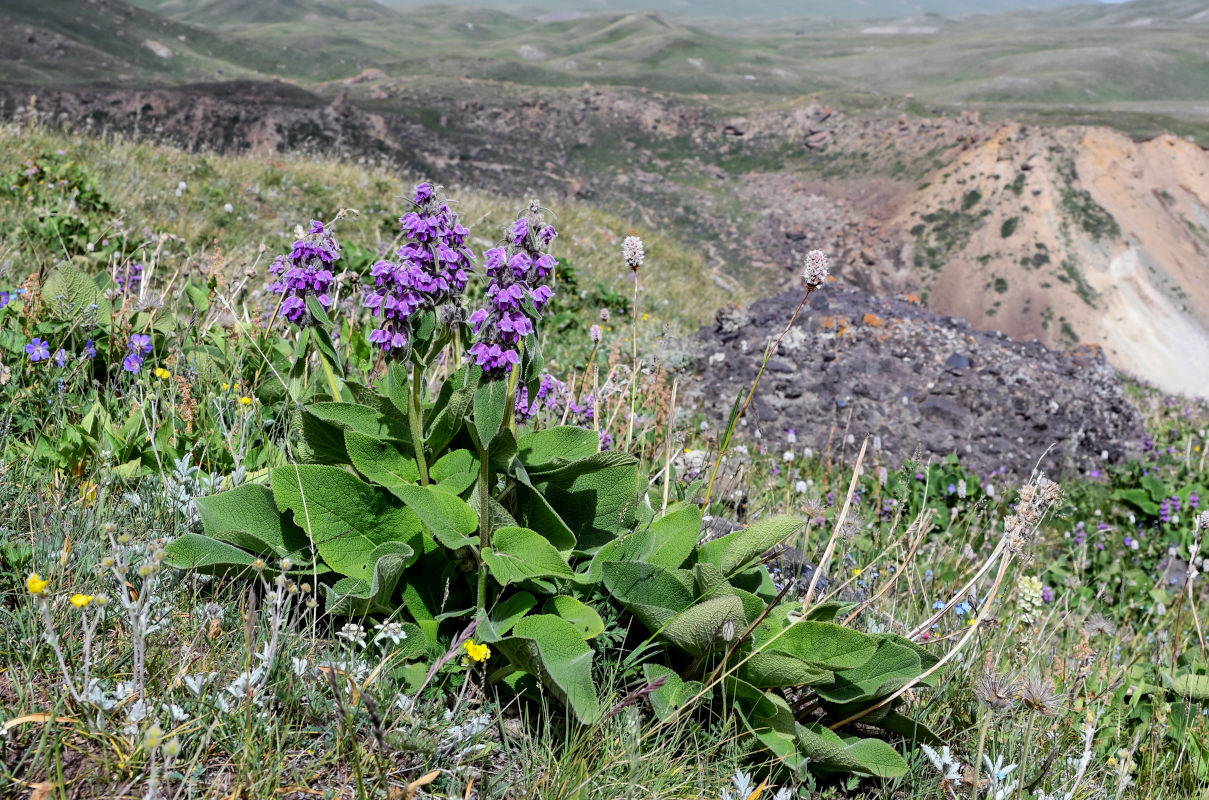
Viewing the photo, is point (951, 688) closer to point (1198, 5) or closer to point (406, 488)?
point (406, 488)

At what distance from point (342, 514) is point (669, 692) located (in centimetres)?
110

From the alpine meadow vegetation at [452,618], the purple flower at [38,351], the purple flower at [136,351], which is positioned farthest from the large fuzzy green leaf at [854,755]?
the purple flower at [38,351]

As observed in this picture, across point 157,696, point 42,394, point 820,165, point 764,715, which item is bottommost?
point 764,715

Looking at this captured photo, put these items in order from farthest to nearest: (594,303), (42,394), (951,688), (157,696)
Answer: (594,303) → (42,394) → (951,688) → (157,696)

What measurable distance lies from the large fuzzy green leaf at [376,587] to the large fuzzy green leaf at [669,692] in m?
0.77

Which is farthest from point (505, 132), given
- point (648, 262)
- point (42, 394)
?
point (42, 394)

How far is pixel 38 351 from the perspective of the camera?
11.0 ft

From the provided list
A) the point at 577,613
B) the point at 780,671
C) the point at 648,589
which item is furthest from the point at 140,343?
the point at 780,671

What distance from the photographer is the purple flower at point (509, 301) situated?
1.95 meters

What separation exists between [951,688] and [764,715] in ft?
2.80

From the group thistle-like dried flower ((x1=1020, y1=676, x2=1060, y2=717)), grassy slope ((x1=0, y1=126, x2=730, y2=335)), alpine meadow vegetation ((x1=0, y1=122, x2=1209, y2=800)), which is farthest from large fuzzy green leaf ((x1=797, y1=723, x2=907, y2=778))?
grassy slope ((x1=0, y1=126, x2=730, y2=335))

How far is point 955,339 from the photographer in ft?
26.1

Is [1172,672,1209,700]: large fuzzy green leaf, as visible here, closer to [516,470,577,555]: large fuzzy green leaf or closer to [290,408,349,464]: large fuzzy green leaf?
[516,470,577,555]: large fuzzy green leaf

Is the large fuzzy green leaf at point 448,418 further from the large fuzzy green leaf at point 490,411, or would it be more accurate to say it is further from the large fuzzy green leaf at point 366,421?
the large fuzzy green leaf at point 490,411
